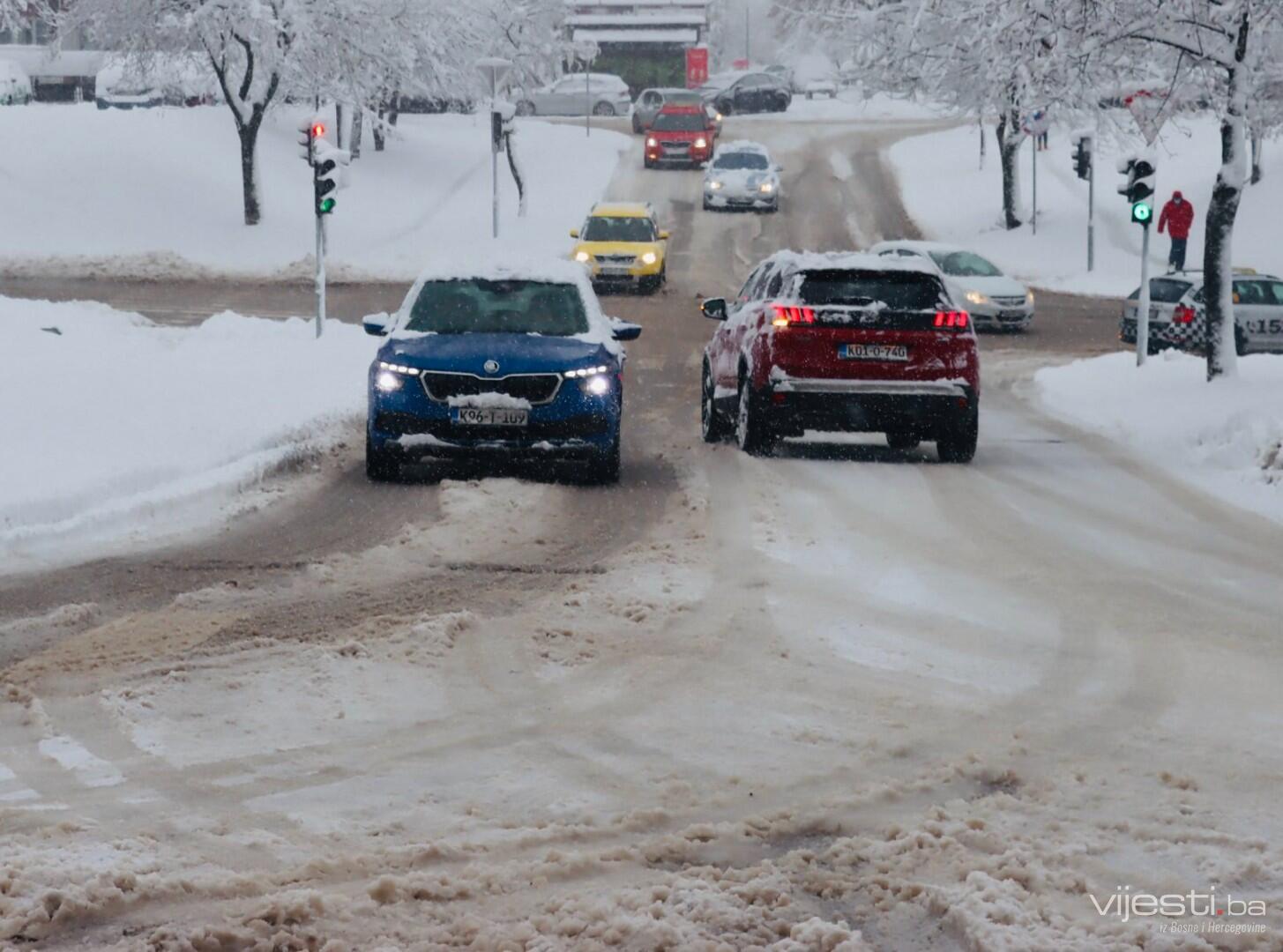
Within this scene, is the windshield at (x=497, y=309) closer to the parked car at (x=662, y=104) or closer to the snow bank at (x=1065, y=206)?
the snow bank at (x=1065, y=206)

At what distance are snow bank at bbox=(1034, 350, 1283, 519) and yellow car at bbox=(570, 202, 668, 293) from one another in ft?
42.3

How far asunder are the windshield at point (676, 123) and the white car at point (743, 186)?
7.38 meters

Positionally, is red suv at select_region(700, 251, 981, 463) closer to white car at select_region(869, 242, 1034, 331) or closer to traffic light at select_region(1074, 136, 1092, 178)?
white car at select_region(869, 242, 1034, 331)

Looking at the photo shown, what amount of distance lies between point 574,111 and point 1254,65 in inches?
2354

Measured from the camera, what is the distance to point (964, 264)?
35.2 meters

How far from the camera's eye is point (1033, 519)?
13.6 meters

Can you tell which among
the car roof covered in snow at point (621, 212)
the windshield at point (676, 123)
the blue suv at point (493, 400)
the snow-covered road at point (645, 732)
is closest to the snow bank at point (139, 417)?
Answer: the snow-covered road at point (645, 732)

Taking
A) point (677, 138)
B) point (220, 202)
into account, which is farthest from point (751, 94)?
point (220, 202)

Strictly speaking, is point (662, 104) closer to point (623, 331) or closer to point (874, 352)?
point (874, 352)

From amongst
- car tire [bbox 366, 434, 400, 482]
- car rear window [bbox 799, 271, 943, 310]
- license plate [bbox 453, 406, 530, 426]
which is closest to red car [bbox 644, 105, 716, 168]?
car rear window [bbox 799, 271, 943, 310]

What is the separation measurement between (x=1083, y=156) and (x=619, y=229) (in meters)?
8.76

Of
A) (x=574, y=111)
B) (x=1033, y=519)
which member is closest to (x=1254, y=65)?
(x=1033, y=519)

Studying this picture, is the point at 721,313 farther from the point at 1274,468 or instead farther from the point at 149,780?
the point at 149,780

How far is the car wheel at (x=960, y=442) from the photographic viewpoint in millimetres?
16516
